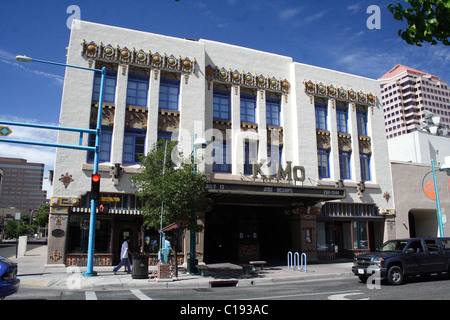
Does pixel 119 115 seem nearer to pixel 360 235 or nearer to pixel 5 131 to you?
pixel 5 131

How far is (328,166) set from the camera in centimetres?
2686

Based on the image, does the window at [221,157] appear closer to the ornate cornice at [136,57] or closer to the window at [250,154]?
the window at [250,154]

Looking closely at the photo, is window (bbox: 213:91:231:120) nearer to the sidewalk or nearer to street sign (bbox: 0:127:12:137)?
the sidewalk

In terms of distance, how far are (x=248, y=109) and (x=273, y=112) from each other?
197 centimetres

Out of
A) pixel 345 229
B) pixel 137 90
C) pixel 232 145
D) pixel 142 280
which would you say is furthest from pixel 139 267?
pixel 345 229

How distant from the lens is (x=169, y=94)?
2325 cm

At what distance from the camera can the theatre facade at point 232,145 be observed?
20.6 metres

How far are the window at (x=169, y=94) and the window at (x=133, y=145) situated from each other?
2.28 meters

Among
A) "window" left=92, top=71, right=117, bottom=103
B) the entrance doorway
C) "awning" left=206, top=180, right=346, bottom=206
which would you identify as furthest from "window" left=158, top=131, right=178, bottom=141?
the entrance doorway

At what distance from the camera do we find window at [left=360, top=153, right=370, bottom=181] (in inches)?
1103

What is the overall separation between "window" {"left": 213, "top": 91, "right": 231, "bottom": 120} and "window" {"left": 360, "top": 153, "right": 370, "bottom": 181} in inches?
443

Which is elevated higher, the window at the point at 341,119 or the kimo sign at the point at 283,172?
the window at the point at 341,119

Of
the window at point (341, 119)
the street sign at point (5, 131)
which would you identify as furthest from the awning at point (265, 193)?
the street sign at point (5, 131)
